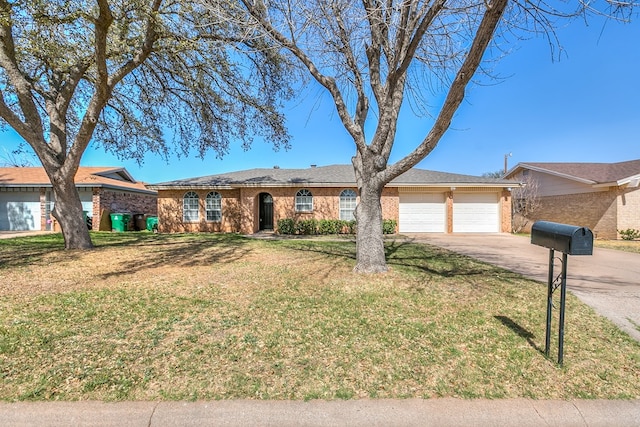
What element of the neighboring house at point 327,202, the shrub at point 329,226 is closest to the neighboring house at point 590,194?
the neighboring house at point 327,202

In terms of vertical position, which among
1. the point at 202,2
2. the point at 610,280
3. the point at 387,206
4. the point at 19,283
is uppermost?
the point at 202,2

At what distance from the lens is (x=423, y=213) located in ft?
52.5

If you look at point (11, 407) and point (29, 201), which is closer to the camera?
point (11, 407)

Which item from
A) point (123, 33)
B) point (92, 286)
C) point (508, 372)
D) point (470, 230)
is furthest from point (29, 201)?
point (470, 230)

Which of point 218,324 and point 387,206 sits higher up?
point 387,206

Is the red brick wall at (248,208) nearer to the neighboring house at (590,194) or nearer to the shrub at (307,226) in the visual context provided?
the shrub at (307,226)

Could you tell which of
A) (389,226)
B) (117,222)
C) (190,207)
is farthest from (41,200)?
(389,226)

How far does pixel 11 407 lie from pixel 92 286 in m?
3.32

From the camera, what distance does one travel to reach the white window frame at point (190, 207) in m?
16.2

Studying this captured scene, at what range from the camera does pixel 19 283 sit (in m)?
5.17

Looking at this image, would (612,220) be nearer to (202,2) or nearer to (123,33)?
(202,2)

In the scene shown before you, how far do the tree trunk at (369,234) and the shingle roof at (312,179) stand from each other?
30.9 feet

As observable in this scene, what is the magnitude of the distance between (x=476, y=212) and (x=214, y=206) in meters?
14.5

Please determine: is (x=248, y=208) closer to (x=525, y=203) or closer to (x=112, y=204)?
(x=112, y=204)
